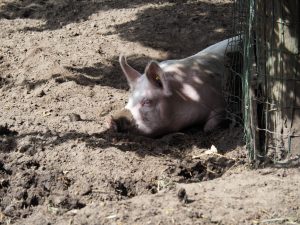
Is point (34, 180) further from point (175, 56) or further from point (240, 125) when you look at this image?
point (175, 56)

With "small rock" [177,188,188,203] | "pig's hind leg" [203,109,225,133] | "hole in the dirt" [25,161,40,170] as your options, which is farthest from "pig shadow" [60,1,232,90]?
"small rock" [177,188,188,203]

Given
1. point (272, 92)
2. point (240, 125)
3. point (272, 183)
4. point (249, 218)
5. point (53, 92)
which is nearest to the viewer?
point (249, 218)

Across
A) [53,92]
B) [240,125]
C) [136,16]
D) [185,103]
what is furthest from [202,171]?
[136,16]

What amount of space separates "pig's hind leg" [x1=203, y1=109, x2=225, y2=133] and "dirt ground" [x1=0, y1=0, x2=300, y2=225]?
0.28 ft

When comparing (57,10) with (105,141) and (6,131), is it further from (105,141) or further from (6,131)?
(105,141)

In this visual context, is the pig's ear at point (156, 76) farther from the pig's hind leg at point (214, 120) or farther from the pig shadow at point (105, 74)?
the pig shadow at point (105, 74)

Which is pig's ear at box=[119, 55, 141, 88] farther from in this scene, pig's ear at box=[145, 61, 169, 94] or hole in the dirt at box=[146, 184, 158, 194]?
hole in the dirt at box=[146, 184, 158, 194]

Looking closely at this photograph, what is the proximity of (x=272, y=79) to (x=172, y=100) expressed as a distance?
57.3 inches

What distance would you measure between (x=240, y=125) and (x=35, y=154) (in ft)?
5.61

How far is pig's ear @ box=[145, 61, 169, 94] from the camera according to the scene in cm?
573

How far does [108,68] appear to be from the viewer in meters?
7.23

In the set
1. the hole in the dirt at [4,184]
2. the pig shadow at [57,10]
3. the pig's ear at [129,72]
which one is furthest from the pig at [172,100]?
the pig shadow at [57,10]

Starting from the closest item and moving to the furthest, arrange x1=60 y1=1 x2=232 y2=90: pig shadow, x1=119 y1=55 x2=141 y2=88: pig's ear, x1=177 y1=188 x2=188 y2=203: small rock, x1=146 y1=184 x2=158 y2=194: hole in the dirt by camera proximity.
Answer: x1=177 y1=188 x2=188 y2=203: small rock
x1=146 y1=184 x2=158 y2=194: hole in the dirt
x1=119 y1=55 x2=141 y2=88: pig's ear
x1=60 y1=1 x2=232 y2=90: pig shadow

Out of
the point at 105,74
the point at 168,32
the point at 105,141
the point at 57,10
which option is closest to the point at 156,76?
the point at 105,141
